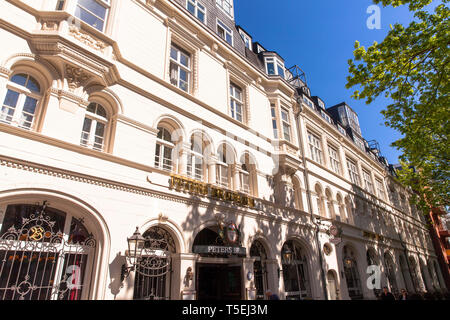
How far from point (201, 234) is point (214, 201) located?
→ 1.43 meters

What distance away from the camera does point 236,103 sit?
50.1 ft

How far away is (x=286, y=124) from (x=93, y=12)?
40.5 ft

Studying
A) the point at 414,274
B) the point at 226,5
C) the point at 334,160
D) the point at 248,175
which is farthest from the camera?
the point at 414,274

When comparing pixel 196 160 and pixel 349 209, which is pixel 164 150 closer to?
pixel 196 160

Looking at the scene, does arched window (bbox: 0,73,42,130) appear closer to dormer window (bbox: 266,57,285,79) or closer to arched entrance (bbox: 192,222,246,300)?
arched entrance (bbox: 192,222,246,300)

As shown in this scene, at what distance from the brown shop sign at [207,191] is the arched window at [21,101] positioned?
458 cm

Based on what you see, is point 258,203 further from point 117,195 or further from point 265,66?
point 265,66

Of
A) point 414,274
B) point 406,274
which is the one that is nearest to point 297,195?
point 406,274

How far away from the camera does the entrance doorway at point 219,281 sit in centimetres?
1070

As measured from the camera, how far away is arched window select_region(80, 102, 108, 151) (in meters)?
8.49

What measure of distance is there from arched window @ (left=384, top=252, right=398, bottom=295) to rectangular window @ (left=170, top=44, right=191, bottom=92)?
21.6 m

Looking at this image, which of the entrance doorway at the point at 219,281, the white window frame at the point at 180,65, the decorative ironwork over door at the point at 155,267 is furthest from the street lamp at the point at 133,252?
the white window frame at the point at 180,65

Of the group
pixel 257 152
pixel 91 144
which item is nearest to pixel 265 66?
pixel 257 152
